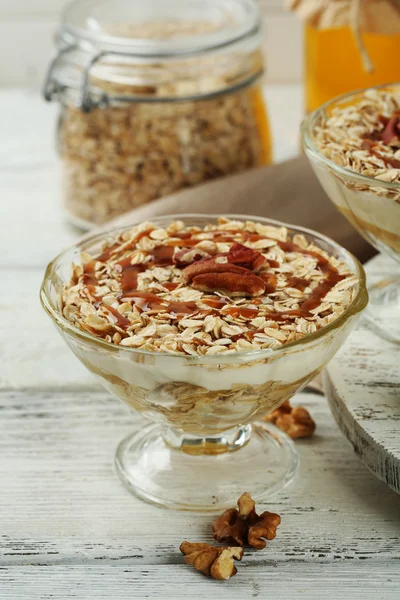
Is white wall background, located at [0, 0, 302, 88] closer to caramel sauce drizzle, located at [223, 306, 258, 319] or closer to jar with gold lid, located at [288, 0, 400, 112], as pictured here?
jar with gold lid, located at [288, 0, 400, 112]

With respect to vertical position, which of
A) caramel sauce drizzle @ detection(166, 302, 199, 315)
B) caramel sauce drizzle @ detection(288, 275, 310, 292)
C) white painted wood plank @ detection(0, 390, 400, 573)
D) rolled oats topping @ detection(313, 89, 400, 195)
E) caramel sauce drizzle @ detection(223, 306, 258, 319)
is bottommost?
white painted wood plank @ detection(0, 390, 400, 573)

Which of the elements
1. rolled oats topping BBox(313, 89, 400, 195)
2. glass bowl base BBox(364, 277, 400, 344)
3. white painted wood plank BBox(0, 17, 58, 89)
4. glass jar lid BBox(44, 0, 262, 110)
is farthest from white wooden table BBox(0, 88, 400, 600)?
white painted wood plank BBox(0, 17, 58, 89)

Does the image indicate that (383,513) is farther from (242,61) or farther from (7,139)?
(7,139)

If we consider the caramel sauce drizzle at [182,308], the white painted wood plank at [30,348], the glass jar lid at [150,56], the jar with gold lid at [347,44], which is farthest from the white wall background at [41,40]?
the caramel sauce drizzle at [182,308]

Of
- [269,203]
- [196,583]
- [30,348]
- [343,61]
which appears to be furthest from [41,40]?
[196,583]

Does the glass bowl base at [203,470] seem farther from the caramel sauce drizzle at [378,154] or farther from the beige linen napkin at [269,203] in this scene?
the beige linen napkin at [269,203]

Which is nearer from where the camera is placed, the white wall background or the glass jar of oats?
the glass jar of oats

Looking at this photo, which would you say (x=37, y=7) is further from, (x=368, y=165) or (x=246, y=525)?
(x=246, y=525)
